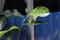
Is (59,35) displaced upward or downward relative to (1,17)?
downward

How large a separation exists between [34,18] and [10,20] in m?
0.45

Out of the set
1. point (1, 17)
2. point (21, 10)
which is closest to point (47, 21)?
point (1, 17)

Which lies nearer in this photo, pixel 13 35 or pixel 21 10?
pixel 13 35

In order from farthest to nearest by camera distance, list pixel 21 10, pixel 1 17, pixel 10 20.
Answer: pixel 21 10 < pixel 10 20 < pixel 1 17

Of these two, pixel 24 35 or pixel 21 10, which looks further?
pixel 21 10

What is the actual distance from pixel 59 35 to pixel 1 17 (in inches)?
30.9

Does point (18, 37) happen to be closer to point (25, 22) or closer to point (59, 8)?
point (25, 22)

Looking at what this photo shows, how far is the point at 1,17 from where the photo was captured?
2.44 metres

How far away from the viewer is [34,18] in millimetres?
2287

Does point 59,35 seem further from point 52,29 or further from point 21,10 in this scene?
point 21,10

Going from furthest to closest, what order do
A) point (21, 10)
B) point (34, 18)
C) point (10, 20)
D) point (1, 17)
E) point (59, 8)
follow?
point (59, 8)
point (21, 10)
point (10, 20)
point (1, 17)
point (34, 18)

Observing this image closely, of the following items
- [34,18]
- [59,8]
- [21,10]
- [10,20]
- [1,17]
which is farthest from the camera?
[59,8]

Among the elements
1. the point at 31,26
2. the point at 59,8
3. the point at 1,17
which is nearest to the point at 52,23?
the point at 31,26

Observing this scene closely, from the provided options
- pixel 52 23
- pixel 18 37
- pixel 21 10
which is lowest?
pixel 18 37
